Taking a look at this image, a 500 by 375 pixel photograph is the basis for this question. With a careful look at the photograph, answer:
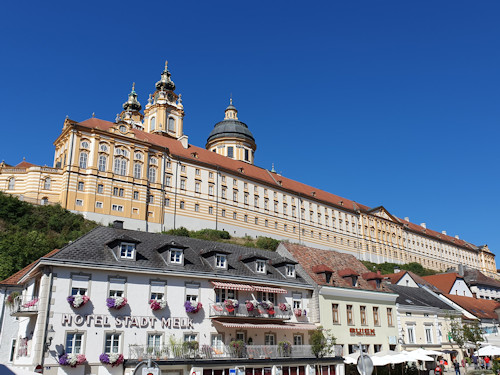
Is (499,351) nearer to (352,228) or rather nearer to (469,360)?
(469,360)

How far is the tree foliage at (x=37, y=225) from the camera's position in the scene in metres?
49.0

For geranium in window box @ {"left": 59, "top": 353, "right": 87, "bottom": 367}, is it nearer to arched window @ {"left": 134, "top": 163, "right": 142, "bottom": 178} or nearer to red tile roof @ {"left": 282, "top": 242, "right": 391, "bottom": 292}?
red tile roof @ {"left": 282, "top": 242, "right": 391, "bottom": 292}

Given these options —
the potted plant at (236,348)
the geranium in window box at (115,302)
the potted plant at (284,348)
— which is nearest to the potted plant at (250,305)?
the potted plant at (284,348)

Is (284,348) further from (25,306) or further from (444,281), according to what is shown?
(444,281)

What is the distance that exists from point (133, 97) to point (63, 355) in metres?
101

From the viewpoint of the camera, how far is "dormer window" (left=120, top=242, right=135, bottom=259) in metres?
28.8

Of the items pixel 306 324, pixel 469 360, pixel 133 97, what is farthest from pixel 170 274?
pixel 133 97

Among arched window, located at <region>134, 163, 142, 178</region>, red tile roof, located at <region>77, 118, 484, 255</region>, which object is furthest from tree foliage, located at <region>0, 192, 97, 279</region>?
red tile roof, located at <region>77, 118, 484, 255</region>

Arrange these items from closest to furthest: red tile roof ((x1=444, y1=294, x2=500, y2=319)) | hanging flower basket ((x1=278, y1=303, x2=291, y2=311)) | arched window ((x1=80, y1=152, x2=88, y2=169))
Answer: hanging flower basket ((x1=278, y1=303, x2=291, y2=311))
red tile roof ((x1=444, y1=294, x2=500, y2=319))
arched window ((x1=80, y1=152, x2=88, y2=169))

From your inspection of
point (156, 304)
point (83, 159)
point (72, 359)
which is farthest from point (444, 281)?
point (72, 359)

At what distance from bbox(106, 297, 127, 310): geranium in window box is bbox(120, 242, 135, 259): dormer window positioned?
8.81 ft

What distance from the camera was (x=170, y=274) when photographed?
2944 cm

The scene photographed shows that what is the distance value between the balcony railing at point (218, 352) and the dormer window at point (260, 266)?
18.5ft

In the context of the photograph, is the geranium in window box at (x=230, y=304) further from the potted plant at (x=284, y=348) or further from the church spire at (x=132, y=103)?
the church spire at (x=132, y=103)
